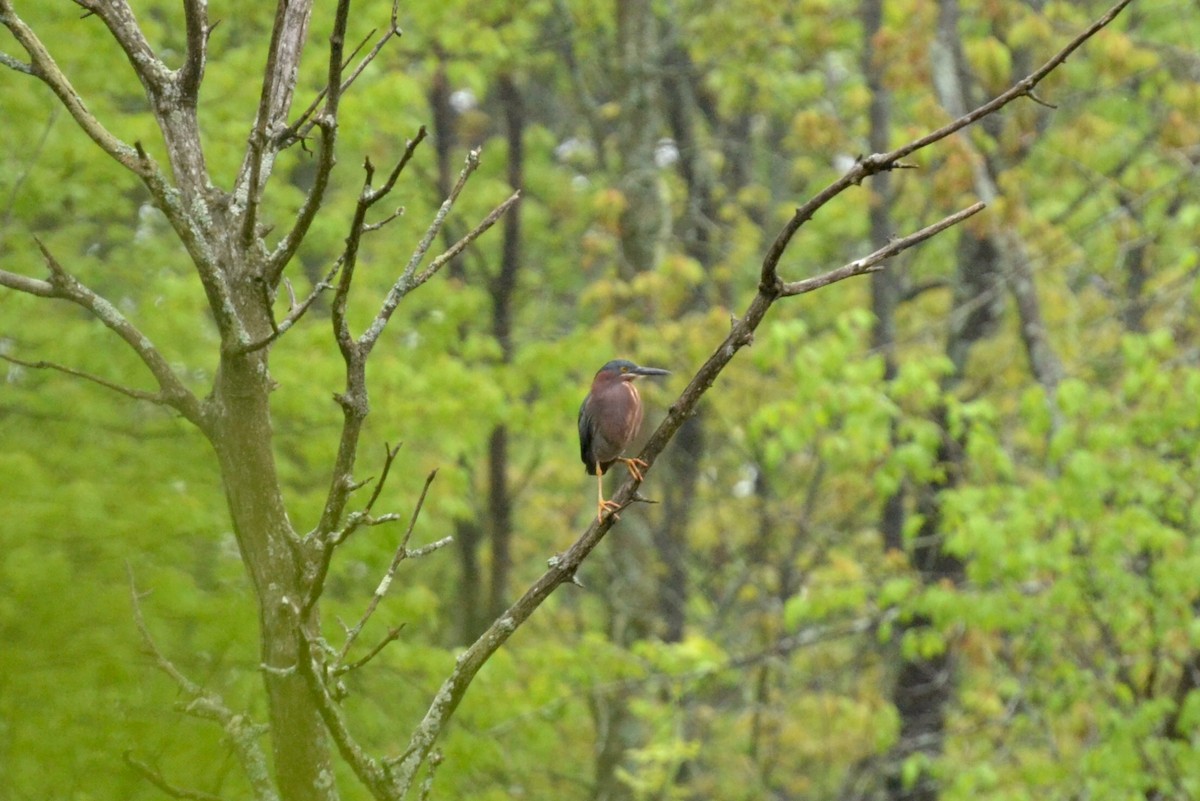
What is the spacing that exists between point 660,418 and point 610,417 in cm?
625

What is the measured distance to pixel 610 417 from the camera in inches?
187

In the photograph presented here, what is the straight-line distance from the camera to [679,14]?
13.5 m

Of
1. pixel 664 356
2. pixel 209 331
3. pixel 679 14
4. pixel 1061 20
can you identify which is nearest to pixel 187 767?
pixel 209 331

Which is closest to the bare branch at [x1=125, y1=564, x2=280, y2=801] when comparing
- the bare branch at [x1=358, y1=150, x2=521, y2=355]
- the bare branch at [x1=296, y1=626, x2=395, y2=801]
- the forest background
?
the forest background

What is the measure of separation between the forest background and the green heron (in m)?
0.99

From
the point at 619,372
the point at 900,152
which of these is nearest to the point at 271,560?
the point at 900,152

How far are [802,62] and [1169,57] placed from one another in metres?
3.85

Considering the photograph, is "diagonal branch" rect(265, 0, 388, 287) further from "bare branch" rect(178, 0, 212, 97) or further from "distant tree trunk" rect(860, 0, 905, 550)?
"distant tree trunk" rect(860, 0, 905, 550)

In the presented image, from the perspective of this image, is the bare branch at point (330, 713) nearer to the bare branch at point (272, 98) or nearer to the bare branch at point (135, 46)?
the bare branch at point (272, 98)

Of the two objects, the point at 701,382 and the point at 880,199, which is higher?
the point at 880,199

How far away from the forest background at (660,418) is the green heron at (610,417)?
990 millimetres

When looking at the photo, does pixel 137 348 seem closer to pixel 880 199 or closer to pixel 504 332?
pixel 880 199

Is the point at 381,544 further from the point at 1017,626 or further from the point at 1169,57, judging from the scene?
the point at 1169,57

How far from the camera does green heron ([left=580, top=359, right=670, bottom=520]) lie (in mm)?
4656
